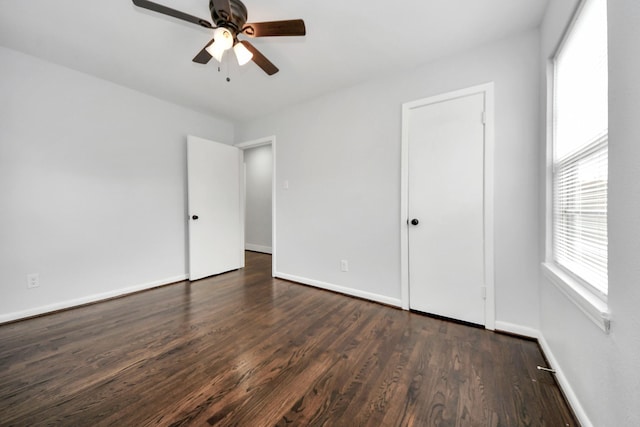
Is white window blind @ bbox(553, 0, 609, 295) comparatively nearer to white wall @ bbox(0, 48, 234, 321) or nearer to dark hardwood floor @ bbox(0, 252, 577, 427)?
dark hardwood floor @ bbox(0, 252, 577, 427)

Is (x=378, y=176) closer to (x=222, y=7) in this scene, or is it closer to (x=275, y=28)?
(x=275, y=28)

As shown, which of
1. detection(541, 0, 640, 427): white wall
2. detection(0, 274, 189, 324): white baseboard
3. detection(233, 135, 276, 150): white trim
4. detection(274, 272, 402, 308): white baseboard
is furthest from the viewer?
detection(233, 135, 276, 150): white trim

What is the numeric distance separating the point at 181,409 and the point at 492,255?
2.41 m

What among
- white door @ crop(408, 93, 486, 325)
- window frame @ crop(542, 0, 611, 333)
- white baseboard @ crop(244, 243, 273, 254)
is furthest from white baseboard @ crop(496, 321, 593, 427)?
white baseboard @ crop(244, 243, 273, 254)

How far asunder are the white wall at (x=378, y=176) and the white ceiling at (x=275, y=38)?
8.4 inches

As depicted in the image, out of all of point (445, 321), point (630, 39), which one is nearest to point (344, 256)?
point (445, 321)

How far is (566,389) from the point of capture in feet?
4.29

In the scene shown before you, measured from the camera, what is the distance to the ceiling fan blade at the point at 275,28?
5.13 feet

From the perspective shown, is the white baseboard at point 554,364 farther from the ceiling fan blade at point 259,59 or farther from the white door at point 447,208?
the ceiling fan blade at point 259,59

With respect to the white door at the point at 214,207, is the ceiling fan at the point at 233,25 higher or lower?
higher

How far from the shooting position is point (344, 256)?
288 cm

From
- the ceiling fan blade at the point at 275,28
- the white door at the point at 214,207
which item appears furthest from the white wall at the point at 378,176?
the ceiling fan blade at the point at 275,28

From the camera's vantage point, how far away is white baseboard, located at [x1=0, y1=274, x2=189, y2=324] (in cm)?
221

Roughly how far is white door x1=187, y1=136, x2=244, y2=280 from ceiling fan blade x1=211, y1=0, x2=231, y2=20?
2.23 m
